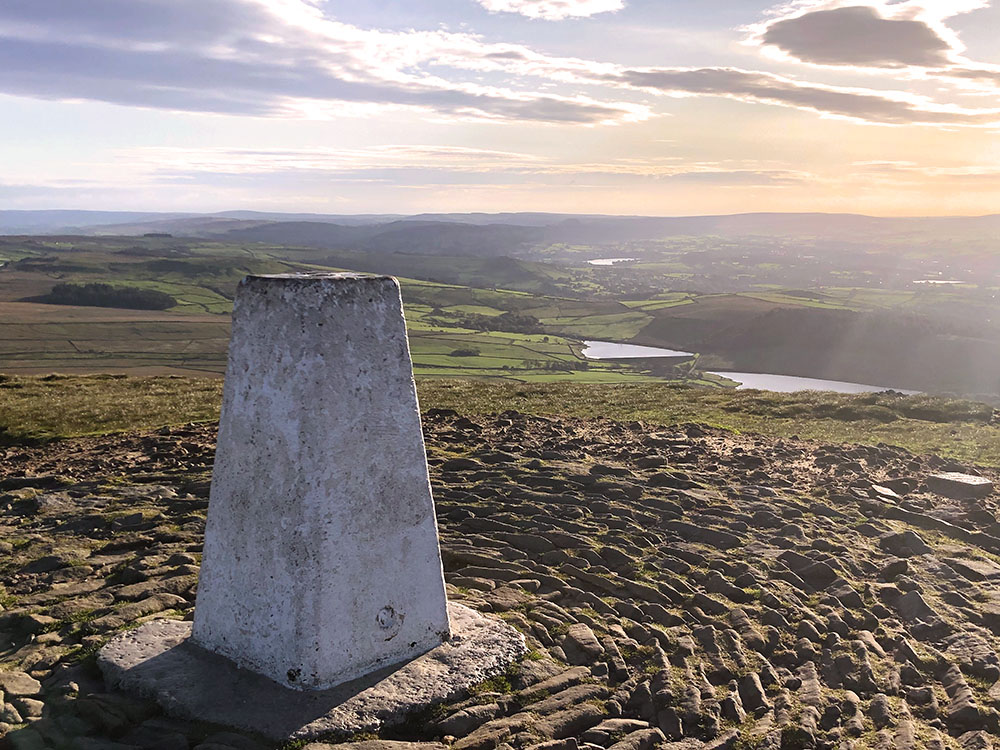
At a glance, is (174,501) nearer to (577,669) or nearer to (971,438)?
(577,669)

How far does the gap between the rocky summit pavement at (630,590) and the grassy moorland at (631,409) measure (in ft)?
8.32

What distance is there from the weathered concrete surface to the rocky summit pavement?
0.88 metres

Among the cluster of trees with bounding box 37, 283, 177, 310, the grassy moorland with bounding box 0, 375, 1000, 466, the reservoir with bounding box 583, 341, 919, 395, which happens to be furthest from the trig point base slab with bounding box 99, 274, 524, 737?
the cluster of trees with bounding box 37, 283, 177, 310

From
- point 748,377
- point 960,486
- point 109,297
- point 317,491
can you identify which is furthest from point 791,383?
point 109,297

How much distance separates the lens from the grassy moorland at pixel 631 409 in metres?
18.7

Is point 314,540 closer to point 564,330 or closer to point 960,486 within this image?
point 960,486

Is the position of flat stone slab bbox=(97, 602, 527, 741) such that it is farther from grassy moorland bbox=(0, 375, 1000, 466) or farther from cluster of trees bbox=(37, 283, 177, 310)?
→ cluster of trees bbox=(37, 283, 177, 310)

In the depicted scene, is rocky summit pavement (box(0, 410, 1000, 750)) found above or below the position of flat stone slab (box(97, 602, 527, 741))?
below

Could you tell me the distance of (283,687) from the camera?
6.82 meters

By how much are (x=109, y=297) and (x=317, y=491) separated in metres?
124

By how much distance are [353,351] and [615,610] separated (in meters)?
4.59

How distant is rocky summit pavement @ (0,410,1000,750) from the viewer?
22.6ft

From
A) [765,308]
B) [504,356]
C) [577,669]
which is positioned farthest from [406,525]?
[765,308]

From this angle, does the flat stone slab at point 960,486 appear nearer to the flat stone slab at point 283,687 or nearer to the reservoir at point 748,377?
the flat stone slab at point 283,687
